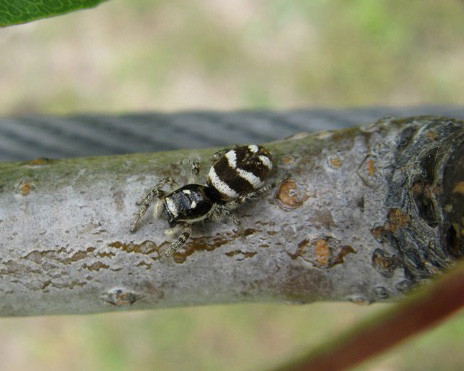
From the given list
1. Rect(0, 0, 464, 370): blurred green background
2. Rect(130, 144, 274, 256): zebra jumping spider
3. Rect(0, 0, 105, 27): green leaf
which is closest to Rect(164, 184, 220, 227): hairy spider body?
Rect(130, 144, 274, 256): zebra jumping spider

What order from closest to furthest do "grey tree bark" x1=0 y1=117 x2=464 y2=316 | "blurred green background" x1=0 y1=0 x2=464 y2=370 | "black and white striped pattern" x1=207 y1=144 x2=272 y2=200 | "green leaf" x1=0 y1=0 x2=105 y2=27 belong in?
"green leaf" x1=0 y1=0 x2=105 y2=27 < "grey tree bark" x1=0 y1=117 x2=464 y2=316 < "black and white striped pattern" x1=207 y1=144 x2=272 y2=200 < "blurred green background" x1=0 y1=0 x2=464 y2=370

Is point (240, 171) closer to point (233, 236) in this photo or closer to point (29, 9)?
point (233, 236)

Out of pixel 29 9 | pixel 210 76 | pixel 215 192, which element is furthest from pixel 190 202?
pixel 210 76

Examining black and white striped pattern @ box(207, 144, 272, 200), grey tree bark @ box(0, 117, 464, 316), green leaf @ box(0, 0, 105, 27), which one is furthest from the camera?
black and white striped pattern @ box(207, 144, 272, 200)

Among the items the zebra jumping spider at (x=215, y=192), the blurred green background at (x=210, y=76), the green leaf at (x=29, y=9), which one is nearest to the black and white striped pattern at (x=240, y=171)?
the zebra jumping spider at (x=215, y=192)

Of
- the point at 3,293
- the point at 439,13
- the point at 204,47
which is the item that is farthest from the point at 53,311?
the point at 439,13

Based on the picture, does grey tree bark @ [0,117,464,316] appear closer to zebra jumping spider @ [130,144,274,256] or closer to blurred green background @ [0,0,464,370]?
zebra jumping spider @ [130,144,274,256]

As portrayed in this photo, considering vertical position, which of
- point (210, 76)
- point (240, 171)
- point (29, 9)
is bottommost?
point (240, 171)
